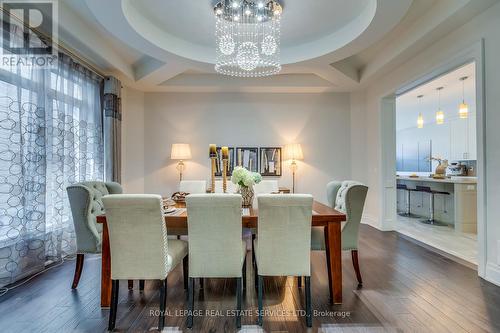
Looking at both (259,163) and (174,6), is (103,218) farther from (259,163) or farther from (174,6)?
(259,163)

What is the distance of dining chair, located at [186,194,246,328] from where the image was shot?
1.79 m

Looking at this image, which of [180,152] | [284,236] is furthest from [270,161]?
[284,236]

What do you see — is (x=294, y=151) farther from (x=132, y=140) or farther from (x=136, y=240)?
(x=136, y=240)

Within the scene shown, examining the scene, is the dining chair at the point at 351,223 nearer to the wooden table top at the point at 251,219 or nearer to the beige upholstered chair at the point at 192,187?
the wooden table top at the point at 251,219

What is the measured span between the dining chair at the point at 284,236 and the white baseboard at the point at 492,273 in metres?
2.01

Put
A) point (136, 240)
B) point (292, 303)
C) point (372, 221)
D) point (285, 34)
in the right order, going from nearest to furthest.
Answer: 1. point (136, 240)
2. point (292, 303)
3. point (285, 34)
4. point (372, 221)

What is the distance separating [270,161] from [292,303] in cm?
321

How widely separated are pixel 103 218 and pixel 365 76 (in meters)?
4.47

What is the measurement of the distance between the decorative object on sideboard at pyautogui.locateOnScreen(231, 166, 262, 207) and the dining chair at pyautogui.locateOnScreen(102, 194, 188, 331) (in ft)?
2.80

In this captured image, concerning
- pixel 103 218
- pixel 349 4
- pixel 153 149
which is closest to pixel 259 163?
pixel 153 149

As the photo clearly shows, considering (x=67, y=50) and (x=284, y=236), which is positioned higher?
(x=67, y=50)

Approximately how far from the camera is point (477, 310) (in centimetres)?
200

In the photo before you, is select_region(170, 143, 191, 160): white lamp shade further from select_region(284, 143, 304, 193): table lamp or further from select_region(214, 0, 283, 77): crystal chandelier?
select_region(214, 0, 283, 77): crystal chandelier

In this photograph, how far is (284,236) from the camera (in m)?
1.87
